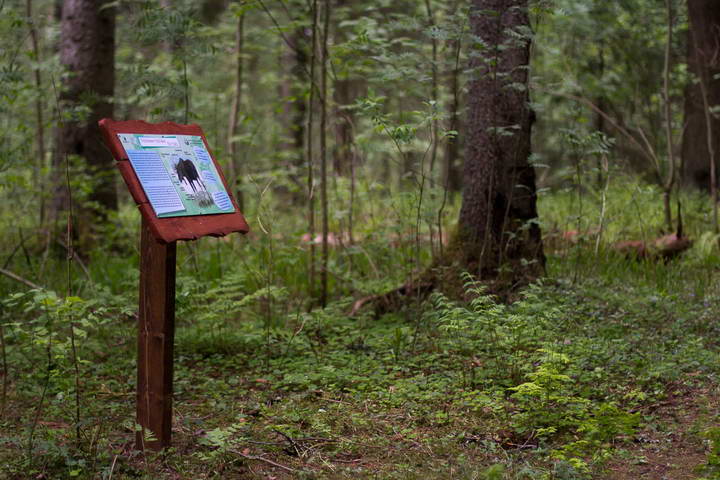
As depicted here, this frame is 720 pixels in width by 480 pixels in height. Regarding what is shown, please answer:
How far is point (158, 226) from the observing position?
3.46 m

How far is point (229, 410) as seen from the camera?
457 centimetres

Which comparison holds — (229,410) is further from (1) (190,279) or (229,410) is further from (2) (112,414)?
(1) (190,279)

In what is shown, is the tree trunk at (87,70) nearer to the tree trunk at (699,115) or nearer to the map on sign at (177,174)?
the map on sign at (177,174)

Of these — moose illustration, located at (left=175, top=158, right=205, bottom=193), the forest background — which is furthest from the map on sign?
the forest background

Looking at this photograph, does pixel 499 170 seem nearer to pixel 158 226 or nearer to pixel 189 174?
pixel 189 174

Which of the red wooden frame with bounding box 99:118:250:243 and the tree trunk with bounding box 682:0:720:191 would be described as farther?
the tree trunk with bounding box 682:0:720:191

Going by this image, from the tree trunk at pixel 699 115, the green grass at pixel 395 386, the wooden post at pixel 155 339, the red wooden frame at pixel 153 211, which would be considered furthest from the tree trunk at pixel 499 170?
the tree trunk at pixel 699 115

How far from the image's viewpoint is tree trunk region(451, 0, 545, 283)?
20.4 feet

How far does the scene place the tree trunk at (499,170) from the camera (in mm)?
6227

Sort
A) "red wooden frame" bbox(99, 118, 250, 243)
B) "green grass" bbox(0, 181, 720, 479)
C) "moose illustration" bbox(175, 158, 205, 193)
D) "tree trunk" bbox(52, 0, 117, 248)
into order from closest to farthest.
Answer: "red wooden frame" bbox(99, 118, 250, 243) → "green grass" bbox(0, 181, 720, 479) → "moose illustration" bbox(175, 158, 205, 193) → "tree trunk" bbox(52, 0, 117, 248)

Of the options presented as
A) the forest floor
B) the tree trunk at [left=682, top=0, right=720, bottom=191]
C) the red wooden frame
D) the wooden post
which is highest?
the tree trunk at [left=682, top=0, right=720, bottom=191]

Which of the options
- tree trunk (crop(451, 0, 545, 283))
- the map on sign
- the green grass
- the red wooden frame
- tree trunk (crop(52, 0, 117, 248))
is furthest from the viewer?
tree trunk (crop(52, 0, 117, 248))

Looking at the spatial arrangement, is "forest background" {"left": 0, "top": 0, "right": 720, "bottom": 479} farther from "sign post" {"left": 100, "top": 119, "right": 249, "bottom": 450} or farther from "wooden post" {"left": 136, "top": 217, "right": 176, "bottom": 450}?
"sign post" {"left": 100, "top": 119, "right": 249, "bottom": 450}

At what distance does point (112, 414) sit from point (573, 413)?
2882 mm
